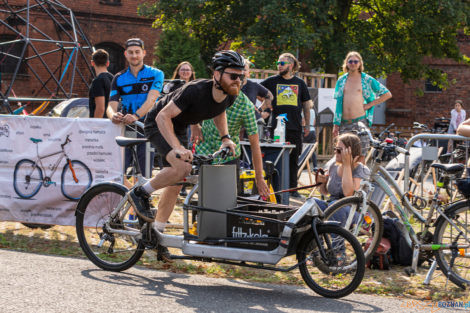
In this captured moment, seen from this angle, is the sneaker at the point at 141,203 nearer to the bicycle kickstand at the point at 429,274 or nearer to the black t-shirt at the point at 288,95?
the bicycle kickstand at the point at 429,274

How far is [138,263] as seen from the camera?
650 centimetres

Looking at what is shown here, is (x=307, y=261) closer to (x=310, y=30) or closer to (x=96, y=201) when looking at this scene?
(x=96, y=201)

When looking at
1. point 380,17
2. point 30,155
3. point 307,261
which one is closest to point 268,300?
point 307,261

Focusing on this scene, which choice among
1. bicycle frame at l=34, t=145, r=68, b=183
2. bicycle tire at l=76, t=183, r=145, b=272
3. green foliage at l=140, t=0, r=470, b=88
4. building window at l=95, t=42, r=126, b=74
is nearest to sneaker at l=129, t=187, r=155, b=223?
bicycle tire at l=76, t=183, r=145, b=272

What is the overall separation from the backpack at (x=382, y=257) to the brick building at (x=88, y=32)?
842 inches

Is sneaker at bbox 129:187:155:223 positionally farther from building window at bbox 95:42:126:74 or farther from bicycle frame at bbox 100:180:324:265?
building window at bbox 95:42:126:74

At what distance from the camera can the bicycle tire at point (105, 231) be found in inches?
239

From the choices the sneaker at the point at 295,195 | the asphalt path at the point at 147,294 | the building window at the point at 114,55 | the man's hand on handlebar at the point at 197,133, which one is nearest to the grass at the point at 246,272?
the asphalt path at the point at 147,294

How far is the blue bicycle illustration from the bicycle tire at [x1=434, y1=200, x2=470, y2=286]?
355 cm

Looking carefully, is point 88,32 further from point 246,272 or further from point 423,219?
point 423,219

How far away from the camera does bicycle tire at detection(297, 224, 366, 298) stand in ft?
16.8

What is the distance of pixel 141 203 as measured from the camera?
A: 19.5 ft

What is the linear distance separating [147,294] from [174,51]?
17.8 m

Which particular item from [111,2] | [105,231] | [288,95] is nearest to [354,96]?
[288,95]
